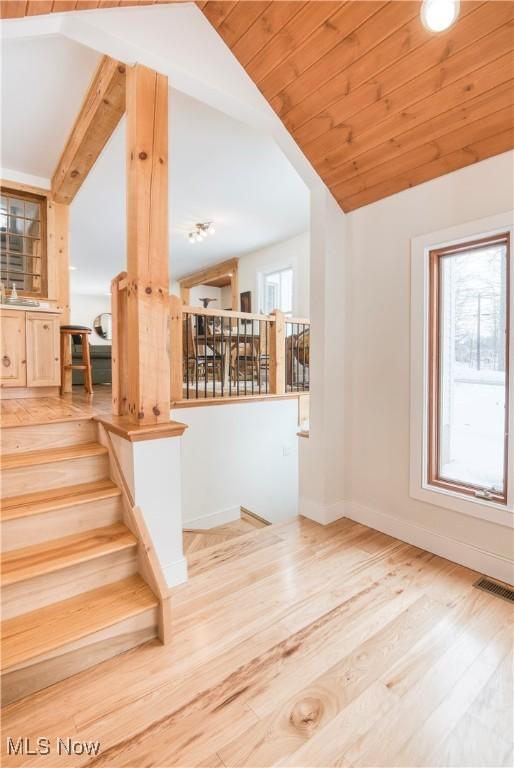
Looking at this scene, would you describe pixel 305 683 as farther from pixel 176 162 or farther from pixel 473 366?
pixel 176 162

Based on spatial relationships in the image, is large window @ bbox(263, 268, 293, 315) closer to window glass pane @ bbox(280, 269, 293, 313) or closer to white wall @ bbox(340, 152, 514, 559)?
window glass pane @ bbox(280, 269, 293, 313)

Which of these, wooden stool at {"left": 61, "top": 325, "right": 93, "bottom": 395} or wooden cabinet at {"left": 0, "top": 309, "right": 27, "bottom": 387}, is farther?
wooden stool at {"left": 61, "top": 325, "right": 93, "bottom": 395}

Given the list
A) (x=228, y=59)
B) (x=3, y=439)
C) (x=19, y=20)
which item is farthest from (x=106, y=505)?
(x=228, y=59)

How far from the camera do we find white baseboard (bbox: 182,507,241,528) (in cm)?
348

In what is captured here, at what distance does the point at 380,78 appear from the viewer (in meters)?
1.88

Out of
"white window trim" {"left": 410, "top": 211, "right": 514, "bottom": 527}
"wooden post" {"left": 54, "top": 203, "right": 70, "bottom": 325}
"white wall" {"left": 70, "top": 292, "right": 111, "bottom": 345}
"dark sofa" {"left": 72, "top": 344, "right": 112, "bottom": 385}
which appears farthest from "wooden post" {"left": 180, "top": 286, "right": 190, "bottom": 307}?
"white window trim" {"left": 410, "top": 211, "right": 514, "bottom": 527}

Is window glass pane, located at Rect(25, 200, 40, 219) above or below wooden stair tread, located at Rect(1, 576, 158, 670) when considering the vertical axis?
above

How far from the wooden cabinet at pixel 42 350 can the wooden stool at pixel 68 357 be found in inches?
10.9

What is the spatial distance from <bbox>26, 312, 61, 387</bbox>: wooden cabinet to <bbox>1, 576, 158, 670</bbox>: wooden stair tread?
9.45 feet

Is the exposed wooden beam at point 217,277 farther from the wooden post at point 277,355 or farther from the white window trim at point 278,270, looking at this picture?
the wooden post at point 277,355

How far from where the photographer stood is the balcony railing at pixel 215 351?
2.32 meters

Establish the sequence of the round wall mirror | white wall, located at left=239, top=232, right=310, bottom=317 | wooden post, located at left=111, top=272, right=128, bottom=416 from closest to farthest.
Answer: wooden post, located at left=111, top=272, right=128, bottom=416
white wall, located at left=239, top=232, right=310, bottom=317
the round wall mirror

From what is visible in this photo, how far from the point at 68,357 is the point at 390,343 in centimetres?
388

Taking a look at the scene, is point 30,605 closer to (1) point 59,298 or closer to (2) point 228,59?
(2) point 228,59
